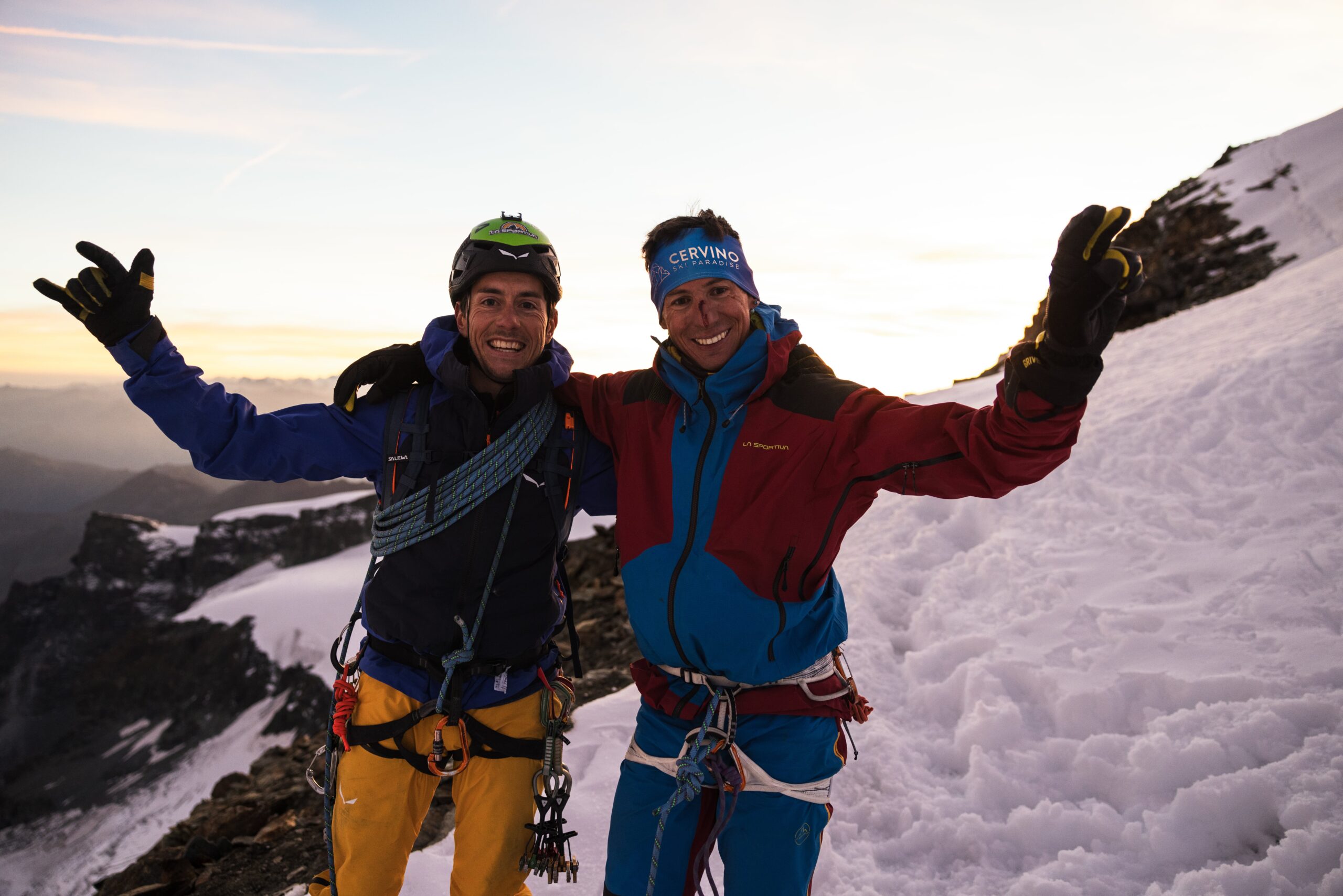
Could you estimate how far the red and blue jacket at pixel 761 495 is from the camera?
9.21 ft

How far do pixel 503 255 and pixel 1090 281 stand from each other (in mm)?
2479

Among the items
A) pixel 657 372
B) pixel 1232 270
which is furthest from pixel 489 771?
pixel 1232 270

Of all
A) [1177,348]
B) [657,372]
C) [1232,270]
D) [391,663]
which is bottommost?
[391,663]

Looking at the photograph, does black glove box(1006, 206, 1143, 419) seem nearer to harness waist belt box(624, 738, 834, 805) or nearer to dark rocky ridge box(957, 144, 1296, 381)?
harness waist belt box(624, 738, 834, 805)

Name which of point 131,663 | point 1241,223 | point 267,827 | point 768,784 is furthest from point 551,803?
point 131,663

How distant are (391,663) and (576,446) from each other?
1322 millimetres

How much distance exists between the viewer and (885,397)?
2.92 m

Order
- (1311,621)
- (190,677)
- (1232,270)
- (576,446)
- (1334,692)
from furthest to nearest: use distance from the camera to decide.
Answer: (190,677)
(1232,270)
(1311,621)
(1334,692)
(576,446)

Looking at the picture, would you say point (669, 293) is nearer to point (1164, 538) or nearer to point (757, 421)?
point (757, 421)

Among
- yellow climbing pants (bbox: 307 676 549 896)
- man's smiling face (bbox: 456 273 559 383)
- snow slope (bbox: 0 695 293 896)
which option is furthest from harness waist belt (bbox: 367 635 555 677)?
snow slope (bbox: 0 695 293 896)

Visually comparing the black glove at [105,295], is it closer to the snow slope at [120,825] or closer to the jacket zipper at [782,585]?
the jacket zipper at [782,585]

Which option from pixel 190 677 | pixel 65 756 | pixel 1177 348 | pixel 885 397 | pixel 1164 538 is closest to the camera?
pixel 885 397

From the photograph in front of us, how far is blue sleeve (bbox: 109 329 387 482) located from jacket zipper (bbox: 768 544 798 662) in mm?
1987

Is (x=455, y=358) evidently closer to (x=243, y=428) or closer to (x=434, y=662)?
(x=243, y=428)
